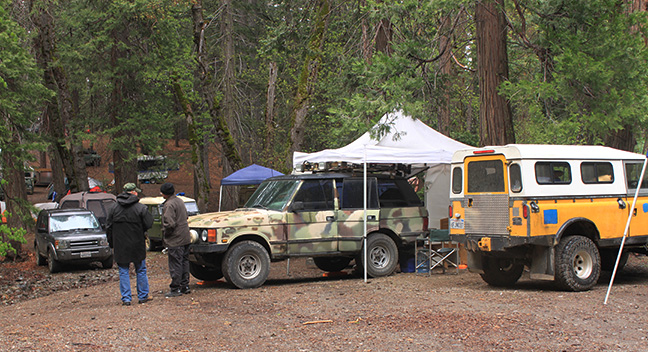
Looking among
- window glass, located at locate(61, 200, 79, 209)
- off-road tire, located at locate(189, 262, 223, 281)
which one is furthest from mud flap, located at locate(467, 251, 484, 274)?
window glass, located at locate(61, 200, 79, 209)

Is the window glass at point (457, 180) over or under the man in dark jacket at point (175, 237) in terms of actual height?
over

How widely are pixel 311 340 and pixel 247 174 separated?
47.2ft

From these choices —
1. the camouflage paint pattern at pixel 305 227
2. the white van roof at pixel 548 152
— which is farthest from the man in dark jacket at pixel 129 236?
the white van roof at pixel 548 152

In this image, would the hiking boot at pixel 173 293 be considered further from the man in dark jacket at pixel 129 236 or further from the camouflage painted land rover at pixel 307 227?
the camouflage painted land rover at pixel 307 227

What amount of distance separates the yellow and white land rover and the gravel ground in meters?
0.47

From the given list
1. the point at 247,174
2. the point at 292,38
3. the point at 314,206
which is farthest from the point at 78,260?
the point at 292,38

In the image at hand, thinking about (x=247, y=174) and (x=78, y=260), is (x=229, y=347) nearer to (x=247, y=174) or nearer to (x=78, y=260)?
(x=78, y=260)

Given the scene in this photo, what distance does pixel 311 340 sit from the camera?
711 centimetres

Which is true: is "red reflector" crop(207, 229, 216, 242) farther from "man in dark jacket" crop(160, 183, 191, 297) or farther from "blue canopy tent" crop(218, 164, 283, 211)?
"blue canopy tent" crop(218, 164, 283, 211)

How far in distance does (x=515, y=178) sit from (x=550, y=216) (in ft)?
2.62

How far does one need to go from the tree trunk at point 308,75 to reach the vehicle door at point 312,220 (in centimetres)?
814

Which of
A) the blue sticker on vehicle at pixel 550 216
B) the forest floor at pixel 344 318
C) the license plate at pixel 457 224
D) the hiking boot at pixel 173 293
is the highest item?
the blue sticker on vehicle at pixel 550 216

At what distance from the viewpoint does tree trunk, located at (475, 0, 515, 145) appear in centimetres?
1322

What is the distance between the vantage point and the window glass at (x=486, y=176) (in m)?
10.1
